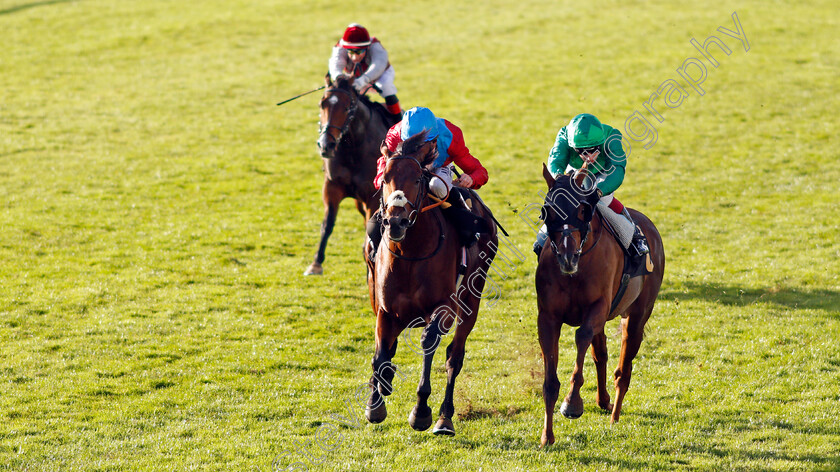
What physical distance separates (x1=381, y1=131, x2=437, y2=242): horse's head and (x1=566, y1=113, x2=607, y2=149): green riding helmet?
1.31 metres

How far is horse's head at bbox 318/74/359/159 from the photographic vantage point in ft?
37.2

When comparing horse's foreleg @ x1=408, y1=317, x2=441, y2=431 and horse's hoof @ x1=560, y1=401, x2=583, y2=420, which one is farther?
horse's foreleg @ x1=408, y1=317, x2=441, y2=431

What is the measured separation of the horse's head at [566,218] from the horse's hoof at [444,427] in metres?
1.92

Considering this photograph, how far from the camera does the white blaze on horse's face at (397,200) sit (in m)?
6.05

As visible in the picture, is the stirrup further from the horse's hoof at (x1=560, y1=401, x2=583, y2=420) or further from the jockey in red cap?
the jockey in red cap

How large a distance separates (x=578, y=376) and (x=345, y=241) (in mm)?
8313

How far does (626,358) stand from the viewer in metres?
8.09

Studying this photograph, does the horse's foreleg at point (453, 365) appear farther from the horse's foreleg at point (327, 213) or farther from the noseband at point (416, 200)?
the horse's foreleg at point (327, 213)

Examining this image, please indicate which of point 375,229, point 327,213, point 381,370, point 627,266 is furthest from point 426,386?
point 327,213

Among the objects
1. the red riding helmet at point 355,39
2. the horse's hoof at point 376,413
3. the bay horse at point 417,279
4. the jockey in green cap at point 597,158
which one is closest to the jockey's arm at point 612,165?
the jockey in green cap at point 597,158

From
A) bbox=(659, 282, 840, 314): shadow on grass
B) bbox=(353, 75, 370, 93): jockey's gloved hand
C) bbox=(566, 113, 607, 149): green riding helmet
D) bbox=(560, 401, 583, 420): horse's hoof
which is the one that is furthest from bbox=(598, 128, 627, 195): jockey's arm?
bbox=(353, 75, 370, 93): jockey's gloved hand

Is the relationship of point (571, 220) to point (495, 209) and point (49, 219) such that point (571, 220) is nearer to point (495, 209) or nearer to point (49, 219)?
point (495, 209)

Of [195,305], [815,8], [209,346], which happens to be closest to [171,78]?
[195,305]

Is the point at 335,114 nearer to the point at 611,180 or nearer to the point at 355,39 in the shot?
the point at 355,39
